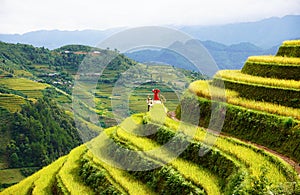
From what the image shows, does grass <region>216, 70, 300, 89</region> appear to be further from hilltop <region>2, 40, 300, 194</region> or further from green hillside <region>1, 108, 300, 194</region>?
green hillside <region>1, 108, 300, 194</region>

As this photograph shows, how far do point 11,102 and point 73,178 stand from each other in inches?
2422

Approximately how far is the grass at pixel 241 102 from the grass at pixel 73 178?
432 cm

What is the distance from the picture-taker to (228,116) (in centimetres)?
976

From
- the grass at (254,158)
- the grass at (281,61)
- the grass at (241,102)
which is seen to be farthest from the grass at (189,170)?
the grass at (281,61)

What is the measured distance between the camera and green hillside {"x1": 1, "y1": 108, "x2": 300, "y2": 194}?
7.00 meters

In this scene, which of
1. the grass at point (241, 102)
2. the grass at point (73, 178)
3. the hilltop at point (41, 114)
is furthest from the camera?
the hilltop at point (41, 114)

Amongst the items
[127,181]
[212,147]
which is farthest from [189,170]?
[127,181]

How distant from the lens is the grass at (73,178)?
10.4 m

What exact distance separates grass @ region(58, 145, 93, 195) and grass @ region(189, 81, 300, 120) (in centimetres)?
432

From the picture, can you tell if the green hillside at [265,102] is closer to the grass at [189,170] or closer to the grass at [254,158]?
the grass at [254,158]

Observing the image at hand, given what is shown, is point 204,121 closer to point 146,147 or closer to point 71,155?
point 146,147

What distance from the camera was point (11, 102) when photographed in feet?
225

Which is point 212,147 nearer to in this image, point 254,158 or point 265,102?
point 254,158

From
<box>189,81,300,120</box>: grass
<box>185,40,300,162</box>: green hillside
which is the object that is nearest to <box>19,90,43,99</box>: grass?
<box>189,81,300,120</box>: grass
